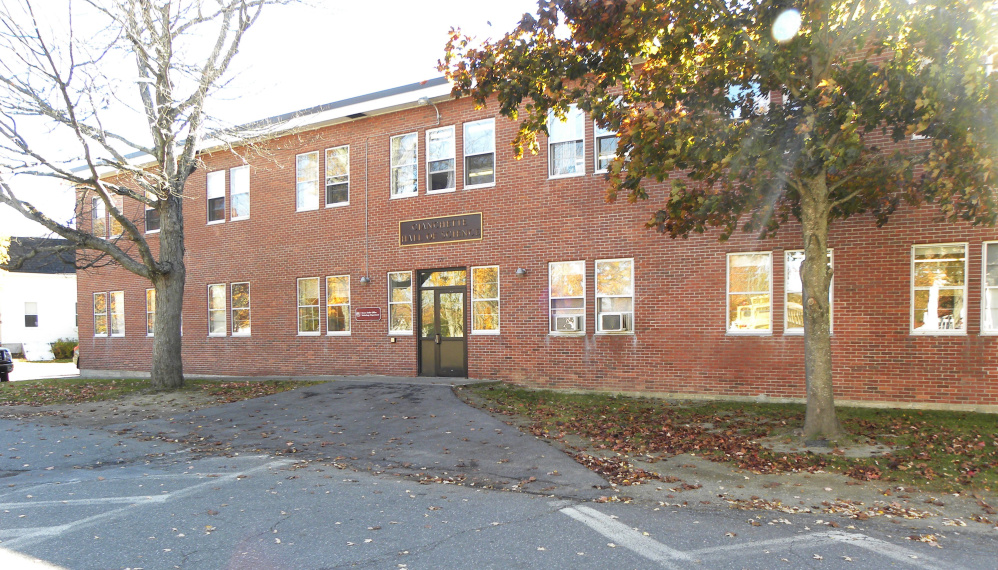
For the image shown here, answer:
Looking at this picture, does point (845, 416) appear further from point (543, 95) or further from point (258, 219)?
point (258, 219)

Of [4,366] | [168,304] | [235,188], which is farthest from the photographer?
[4,366]

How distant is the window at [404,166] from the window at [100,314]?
1348 cm

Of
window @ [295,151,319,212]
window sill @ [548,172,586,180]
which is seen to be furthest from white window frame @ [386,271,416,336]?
window sill @ [548,172,586,180]

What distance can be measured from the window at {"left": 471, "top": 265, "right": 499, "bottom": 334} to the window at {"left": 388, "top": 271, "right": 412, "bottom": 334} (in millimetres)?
1871

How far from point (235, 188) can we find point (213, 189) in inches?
38.2

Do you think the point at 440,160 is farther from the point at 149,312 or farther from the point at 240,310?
the point at 149,312

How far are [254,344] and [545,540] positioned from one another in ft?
52.7

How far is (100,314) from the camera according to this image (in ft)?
79.5

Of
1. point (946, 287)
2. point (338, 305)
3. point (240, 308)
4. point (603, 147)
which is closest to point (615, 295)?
point (603, 147)

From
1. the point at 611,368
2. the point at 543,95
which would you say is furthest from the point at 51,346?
the point at 543,95

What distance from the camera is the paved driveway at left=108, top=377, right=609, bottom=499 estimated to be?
7.97 meters

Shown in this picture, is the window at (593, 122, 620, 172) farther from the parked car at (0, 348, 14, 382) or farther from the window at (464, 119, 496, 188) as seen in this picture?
the parked car at (0, 348, 14, 382)

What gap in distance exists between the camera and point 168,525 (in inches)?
229

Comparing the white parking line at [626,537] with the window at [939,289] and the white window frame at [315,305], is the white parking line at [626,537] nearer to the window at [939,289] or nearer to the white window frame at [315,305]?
the window at [939,289]
